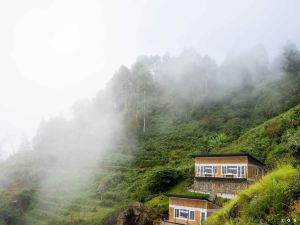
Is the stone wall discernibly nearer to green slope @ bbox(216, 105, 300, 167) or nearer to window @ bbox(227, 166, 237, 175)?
window @ bbox(227, 166, 237, 175)

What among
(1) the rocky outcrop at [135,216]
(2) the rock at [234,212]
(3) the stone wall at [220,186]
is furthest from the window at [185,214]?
(2) the rock at [234,212]

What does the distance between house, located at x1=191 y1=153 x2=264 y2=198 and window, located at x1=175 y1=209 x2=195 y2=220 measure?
528 cm

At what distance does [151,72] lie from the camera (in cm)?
8769

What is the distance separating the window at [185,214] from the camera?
2680 centimetres

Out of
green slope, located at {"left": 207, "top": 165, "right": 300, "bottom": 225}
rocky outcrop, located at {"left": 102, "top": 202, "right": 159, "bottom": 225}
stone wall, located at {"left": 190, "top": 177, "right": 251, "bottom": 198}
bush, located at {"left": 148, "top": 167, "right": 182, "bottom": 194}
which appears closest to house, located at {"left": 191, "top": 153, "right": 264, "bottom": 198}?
stone wall, located at {"left": 190, "top": 177, "right": 251, "bottom": 198}

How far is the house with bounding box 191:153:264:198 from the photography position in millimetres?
30250

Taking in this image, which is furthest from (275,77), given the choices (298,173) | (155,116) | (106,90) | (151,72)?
(298,173)

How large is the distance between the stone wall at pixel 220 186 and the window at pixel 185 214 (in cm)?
528

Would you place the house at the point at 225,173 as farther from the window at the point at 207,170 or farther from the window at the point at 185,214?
the window at the point at 185,214

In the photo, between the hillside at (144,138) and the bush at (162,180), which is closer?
the hillside at (144,138)

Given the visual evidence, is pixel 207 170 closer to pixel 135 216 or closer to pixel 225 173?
pixel 225 173

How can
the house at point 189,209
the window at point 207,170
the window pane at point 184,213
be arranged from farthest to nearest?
the window at point 207,170, the window pane at point 184,213, the house at point 189,209

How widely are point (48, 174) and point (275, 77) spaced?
47.1 m

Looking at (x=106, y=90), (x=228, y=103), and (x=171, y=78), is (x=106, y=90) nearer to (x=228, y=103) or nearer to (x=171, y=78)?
(x=171, y=78)
